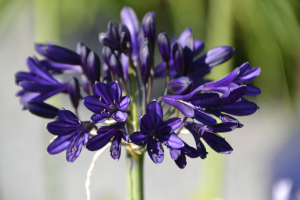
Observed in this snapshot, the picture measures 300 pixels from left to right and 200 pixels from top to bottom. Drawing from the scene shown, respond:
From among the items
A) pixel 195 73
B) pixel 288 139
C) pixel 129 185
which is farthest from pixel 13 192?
pixel 288 139

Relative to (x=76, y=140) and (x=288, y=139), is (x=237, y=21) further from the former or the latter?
(x=288, y=139)

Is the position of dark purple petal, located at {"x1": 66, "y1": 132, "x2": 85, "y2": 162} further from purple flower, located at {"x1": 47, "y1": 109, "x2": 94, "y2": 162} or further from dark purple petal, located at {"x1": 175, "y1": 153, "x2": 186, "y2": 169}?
dark purple petal, located at {"x1": 175, "y1": 153, "x2": 186, "y2": 169}

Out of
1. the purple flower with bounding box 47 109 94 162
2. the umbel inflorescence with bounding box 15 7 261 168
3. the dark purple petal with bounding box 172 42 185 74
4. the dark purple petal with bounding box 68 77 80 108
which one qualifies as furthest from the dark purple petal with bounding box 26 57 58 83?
the dark purple petal with bounding box 172 42 185 74

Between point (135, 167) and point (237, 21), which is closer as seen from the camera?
point (135, 167)

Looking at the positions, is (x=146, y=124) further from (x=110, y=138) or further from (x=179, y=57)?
(x=179, y=57)

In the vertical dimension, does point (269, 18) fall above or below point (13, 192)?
above

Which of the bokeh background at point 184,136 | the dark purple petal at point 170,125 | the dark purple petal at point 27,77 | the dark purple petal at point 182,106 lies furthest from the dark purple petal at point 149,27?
the bokeh background at point 184,136

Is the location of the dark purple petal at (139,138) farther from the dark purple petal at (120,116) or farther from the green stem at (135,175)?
the green stem at (135,175)
